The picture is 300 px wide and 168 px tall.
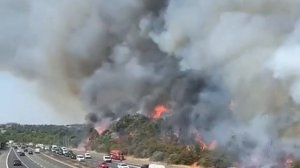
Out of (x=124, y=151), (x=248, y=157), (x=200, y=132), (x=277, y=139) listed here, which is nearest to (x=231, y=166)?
(x=248, y=157)

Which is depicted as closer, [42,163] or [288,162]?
[288,162]

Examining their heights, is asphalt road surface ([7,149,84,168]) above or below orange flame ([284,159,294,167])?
above

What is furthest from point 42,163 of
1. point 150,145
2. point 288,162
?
point 288,162

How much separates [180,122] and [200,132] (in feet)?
37.1

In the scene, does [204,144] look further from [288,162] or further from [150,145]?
[288,162]

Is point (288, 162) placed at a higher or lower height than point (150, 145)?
lower

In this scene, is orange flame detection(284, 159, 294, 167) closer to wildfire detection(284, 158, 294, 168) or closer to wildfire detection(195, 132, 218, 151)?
wildfire detection(284, 158, 294, 168)

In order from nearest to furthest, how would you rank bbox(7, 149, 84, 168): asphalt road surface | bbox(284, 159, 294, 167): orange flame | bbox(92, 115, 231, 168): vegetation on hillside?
bbox(284, 159, 294, 167): orange flame < bbox(92, 115, 231, 168): vegetation on hillside < bbox(7, 149, 84, 168): asphalt road surface

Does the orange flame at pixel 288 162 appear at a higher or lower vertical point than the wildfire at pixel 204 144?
lower

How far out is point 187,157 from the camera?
291 ft

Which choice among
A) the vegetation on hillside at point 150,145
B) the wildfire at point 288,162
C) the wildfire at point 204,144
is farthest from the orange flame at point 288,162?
the wildfire at point 204,144

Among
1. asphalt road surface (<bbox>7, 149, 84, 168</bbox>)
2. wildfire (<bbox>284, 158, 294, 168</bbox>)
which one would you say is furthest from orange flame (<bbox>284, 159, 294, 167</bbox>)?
asphalt road surface (<bbox>7, 149, 84, 168</bbox>)

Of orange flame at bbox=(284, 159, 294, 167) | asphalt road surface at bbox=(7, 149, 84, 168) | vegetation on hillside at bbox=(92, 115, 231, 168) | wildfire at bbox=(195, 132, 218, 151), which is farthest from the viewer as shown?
asphalt road surface at bbox=(7, 149, 84, 168)

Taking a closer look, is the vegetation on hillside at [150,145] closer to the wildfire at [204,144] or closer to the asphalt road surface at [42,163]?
the wildfire at [204,144]
